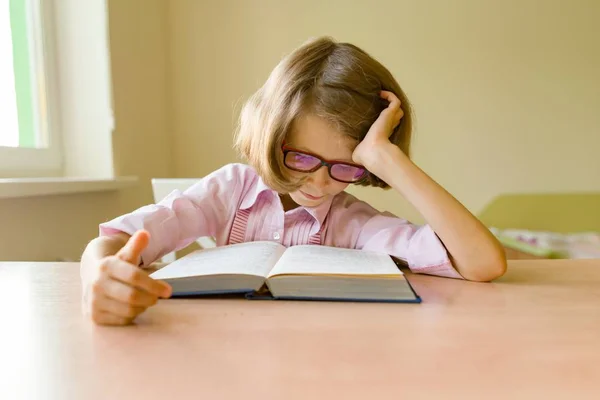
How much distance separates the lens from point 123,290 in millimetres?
512

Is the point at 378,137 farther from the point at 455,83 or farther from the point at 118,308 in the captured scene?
the point at 455,83

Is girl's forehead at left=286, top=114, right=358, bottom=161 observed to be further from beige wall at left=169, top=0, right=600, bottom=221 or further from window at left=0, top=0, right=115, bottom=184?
beige wall at left=169, top=0, right=600, bottom=221

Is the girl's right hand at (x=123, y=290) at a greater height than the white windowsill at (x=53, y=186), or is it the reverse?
the girl's right hand at (x=123, y=290)

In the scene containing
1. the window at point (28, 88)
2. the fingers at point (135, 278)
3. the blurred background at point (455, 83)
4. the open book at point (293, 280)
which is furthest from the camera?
the blurred background at point (455, 83)

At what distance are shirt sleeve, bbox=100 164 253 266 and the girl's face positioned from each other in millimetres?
185

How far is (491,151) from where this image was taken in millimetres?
2266

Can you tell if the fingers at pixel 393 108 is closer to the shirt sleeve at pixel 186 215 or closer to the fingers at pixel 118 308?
the shirt sleeve at pixel 186 215

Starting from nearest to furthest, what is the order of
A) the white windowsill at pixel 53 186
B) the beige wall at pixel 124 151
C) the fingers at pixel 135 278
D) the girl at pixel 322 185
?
the fingers at pixel 135 278 → the girl at pixel 322 185 → the white windowsill at pixel 53 186 → the beige wall at pixel 124 151

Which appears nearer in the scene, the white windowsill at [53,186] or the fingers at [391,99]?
the fingers at [391,99]

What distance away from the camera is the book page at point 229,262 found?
2.13 feet

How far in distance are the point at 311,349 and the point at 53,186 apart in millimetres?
1064

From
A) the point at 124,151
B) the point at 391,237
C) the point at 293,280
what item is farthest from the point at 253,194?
the point at 124,151

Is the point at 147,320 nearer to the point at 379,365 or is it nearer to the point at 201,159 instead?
the point at 379,365

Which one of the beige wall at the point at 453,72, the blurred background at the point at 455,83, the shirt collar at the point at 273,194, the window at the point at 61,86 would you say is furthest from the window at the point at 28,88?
the shirt collar at the point at 273,194
